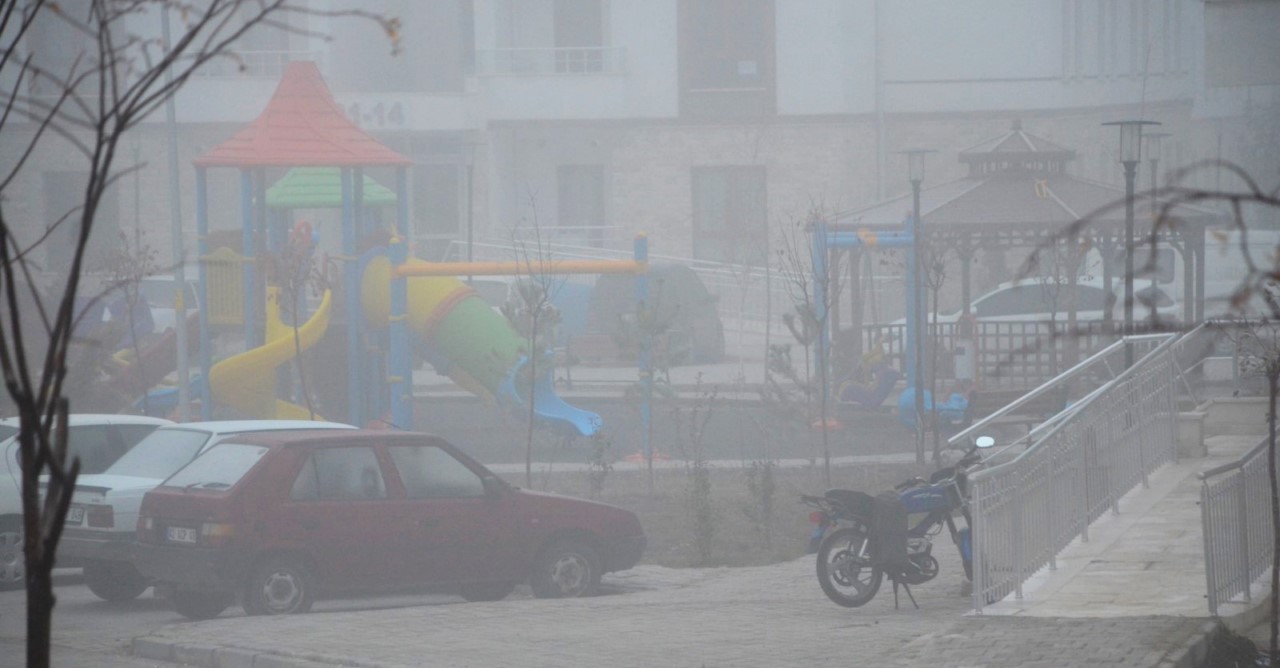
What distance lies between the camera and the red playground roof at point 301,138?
22.8 meters

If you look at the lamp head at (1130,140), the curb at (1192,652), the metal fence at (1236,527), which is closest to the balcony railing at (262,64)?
the lamp head at (1130,140)

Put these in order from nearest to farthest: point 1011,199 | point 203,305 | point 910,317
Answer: point 203,305, point 910,317, point 1011,199

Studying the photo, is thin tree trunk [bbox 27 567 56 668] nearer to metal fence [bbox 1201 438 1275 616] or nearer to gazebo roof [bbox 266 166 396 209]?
metal fence [bbox 1201 438 1275 616]

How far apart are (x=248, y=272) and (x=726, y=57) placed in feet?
91.2

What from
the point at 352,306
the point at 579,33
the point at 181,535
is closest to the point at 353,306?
the point at 352,306

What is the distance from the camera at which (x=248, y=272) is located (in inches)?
893

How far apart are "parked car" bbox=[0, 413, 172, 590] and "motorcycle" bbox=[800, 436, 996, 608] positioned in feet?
18.9

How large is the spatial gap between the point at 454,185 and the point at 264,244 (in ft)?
81.0

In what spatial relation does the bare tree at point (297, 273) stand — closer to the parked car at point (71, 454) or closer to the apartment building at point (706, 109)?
the parked car at point (71, 454)

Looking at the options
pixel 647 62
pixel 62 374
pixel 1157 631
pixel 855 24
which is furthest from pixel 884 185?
pixel 62 374

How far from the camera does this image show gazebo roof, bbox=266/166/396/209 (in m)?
24.5

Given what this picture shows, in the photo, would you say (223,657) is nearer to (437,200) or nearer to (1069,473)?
A: (1069,473)

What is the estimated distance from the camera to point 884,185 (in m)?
46.5

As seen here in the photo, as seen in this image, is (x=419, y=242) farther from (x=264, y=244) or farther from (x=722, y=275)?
(x=264, y=244)
